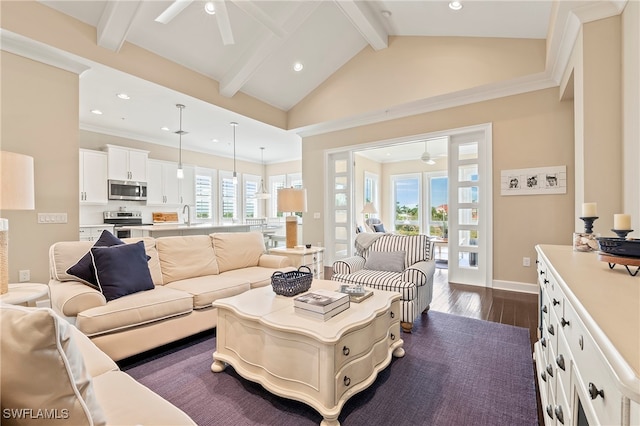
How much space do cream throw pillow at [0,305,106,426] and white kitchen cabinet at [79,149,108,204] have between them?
6132mm

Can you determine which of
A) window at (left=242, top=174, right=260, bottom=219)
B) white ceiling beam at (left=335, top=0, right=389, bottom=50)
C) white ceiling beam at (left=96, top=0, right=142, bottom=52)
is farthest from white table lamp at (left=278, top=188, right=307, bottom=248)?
window at (left=242, top=174, right=260, bottom=219)

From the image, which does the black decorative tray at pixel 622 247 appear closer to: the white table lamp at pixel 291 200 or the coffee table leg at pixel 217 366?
the coffee table leg at pixel 217 366

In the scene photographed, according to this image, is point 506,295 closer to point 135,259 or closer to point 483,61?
point 483,61

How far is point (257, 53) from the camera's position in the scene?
423cm

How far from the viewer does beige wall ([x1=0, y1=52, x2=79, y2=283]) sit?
3.21m

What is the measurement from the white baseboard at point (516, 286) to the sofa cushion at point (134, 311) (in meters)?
4.06

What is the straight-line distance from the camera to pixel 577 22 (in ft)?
8.92

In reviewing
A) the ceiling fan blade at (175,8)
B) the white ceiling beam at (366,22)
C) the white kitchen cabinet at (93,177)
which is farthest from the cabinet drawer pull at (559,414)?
the white kitchen cabinet at (93,177)

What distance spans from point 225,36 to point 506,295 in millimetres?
4596

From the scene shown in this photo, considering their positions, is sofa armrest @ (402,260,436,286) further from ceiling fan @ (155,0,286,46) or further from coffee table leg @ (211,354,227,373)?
ceiling fan @ (155,0,286,46)

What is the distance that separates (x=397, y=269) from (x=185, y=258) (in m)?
2.27

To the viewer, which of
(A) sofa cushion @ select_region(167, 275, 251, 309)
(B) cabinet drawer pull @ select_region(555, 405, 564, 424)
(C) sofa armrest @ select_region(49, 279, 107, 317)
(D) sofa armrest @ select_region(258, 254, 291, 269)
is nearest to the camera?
(B) cabinet drawer pull @ select_region(555, 405, 564, 424)

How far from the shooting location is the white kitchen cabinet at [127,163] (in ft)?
19.6

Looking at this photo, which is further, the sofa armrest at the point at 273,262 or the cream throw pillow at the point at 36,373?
the sofa armrest at the point at 273,262
